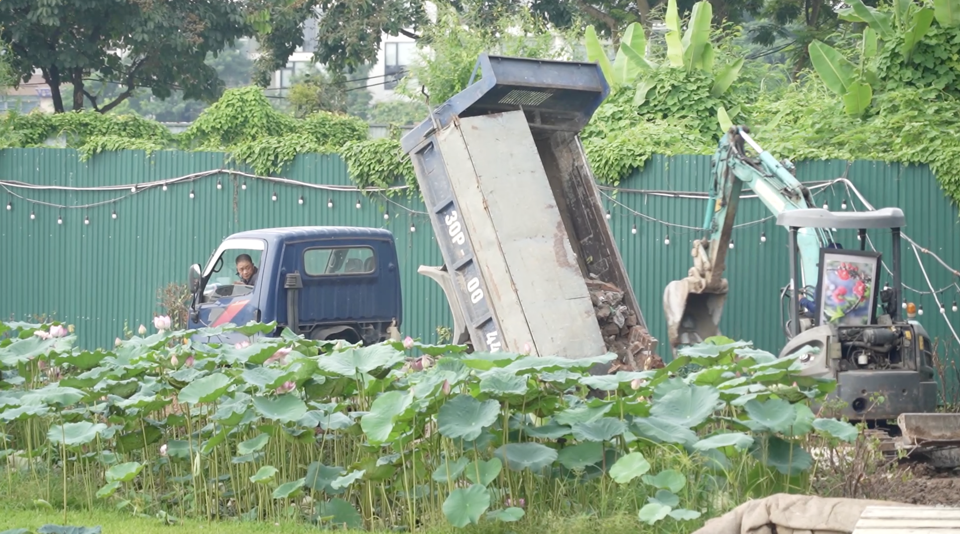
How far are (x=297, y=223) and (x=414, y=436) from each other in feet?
36.5

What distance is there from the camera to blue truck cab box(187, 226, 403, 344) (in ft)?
42.5

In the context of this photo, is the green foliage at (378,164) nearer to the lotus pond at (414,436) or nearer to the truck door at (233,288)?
the truck door at (233,288)

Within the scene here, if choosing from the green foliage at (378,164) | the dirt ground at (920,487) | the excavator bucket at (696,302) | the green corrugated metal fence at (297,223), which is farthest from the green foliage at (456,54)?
the dirt ground at (920,487)

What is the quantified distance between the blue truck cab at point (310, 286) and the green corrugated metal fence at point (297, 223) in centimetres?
336

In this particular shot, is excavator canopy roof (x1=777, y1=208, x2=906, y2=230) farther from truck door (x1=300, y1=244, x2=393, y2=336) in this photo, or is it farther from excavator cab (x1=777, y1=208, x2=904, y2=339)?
truck door (x1=300, y1=244, x2=393, y2=336)

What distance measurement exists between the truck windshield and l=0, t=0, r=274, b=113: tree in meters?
14.9

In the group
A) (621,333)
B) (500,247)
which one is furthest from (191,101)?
(500,247)

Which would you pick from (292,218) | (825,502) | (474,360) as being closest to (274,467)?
(474,360)

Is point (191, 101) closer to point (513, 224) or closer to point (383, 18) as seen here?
point (383, 18)

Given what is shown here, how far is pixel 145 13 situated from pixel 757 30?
47.4 ft

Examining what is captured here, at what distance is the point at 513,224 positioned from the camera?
36.6ft

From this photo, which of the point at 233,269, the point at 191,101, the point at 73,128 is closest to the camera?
the point at 233,269

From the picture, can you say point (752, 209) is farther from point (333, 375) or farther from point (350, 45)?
point (350, 45)

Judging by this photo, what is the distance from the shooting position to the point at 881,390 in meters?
10.7
